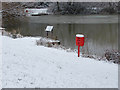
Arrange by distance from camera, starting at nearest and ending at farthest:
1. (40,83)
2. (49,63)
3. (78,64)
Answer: (40,83)
(49,63)
(78,64)

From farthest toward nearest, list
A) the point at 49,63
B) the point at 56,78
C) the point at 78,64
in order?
1. the point at 78,64
2. the point at 49,63
3. the point at 56,78

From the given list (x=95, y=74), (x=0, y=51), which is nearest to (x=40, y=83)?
(x=95, y=74)

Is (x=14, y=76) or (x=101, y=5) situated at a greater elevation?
(x=101, y=5)

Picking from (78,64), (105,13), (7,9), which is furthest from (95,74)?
(105,13)

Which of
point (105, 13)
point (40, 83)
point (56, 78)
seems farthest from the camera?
point (105, 13)

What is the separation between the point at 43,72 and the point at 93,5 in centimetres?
3411

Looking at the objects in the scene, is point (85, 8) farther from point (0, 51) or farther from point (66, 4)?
point (0, 51)

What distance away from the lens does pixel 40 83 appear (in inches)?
172

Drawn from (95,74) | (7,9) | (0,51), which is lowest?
(95,74)

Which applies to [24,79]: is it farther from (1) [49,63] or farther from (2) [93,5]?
(2) [93,5]

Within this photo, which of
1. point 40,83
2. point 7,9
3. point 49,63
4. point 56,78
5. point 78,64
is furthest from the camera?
point 7,9

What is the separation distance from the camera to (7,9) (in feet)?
40.8

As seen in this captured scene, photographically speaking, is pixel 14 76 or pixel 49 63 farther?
pixel 49 63

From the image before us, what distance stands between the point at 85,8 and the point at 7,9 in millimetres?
25316
